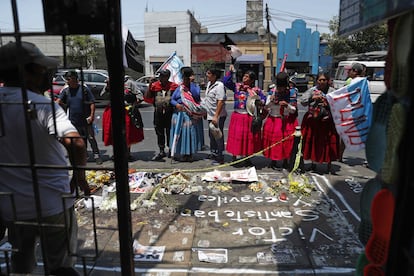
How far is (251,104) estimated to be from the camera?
18.6 feet

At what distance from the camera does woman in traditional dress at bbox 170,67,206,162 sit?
597cm

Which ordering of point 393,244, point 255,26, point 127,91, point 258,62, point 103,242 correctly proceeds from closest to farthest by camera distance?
point 393,244, point 103,242, point 127,91, point 258,62, point 255,26

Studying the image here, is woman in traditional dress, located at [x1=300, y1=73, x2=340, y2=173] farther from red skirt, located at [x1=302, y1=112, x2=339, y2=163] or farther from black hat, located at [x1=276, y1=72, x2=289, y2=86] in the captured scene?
black hat, located at [x1=276, y1=72, x2=289, y2=86]

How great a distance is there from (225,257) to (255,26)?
3689cm

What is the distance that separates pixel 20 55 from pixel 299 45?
30011 mm

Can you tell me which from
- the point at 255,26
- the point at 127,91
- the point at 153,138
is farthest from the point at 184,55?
the point at 127,91

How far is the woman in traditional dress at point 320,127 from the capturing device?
17.1 ft

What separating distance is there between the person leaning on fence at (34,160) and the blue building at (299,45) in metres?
28.3

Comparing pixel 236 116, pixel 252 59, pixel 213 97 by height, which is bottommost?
pixel 236 116

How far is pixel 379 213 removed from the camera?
1.59m

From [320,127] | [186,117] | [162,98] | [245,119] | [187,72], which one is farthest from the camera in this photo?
[162,98]

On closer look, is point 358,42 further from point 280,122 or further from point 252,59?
point 280,122

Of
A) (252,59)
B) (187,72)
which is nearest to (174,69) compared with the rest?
(187,72)

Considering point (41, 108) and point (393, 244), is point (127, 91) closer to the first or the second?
point (41, 108)
